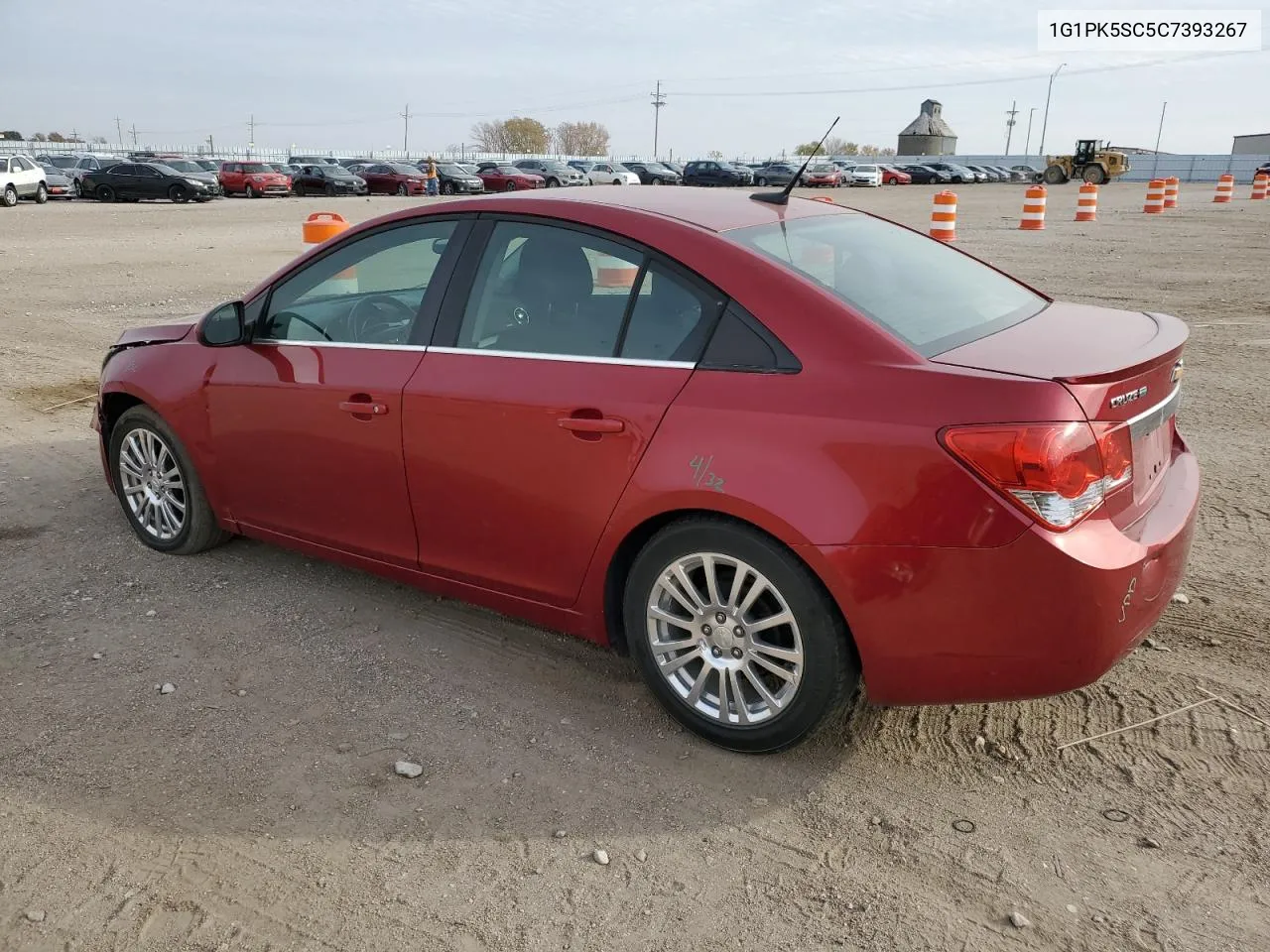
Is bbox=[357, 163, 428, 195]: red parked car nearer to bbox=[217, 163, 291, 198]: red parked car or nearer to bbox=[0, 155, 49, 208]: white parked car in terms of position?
bbox=[217, 163, 291, 198]: red parked car

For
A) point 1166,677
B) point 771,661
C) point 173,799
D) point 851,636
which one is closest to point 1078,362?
point 851,636

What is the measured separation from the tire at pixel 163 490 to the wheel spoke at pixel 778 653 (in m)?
2.83

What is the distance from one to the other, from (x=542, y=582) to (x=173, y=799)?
1298 millimetres

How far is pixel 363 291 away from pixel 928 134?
4938 inches

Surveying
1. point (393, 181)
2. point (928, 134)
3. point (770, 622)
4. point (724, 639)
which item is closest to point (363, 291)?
point (724, 639)

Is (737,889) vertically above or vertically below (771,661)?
below

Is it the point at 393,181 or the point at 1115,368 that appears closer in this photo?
the point at 1115,368

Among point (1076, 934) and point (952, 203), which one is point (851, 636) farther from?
point (952, 203)

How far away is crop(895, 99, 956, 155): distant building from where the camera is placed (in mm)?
118750

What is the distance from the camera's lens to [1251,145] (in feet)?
312

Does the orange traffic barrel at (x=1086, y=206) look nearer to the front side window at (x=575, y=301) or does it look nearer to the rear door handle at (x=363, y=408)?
the front side window at (x=575, y=301)

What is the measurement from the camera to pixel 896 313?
126 inches

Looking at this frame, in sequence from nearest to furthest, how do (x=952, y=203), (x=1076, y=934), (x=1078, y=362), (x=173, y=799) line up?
1. (x=1076, y=934)
2. (x=1078, y=362)
3. (x=173, y=799)
4. (x=952, y=203)

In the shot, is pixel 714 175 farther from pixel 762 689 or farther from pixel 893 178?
pixel 762 689
